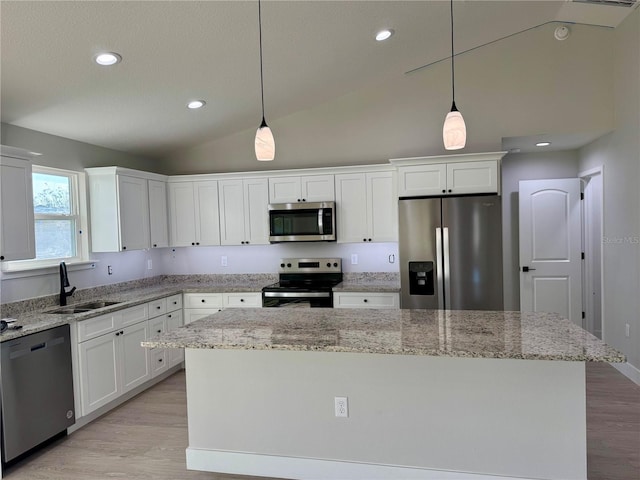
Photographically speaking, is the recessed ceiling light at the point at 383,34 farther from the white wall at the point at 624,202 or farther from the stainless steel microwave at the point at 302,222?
the white wall at the point at 624,202

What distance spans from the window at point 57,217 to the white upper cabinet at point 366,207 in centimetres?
261

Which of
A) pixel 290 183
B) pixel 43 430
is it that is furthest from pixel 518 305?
pixel 43 430

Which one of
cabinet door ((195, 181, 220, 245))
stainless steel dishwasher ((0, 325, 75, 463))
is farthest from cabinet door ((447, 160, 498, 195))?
stainless steel dishwasher ((0, 325, 75, 463))

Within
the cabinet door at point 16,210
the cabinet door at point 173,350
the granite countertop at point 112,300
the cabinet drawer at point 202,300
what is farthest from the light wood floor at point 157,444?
the cabinet door at point 16,210

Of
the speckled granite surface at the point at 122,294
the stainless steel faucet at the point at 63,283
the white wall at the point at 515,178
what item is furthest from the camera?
the white wall at the point at 515,178

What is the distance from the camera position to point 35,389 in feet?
9.11

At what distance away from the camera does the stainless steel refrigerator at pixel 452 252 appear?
12.5ft

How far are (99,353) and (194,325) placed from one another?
1389mm

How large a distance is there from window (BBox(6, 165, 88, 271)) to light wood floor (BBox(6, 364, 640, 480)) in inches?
57.8

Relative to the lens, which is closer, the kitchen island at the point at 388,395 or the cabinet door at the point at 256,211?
the kitchen island at the point at 388,395

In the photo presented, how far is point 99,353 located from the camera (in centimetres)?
332

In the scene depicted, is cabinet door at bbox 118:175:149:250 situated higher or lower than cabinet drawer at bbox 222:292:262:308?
higher

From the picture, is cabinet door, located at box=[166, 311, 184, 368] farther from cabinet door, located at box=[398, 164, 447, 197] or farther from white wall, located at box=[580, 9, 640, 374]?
white wall, located at box=[580, 9, 640, 374]

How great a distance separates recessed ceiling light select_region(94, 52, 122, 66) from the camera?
266 centimetres
